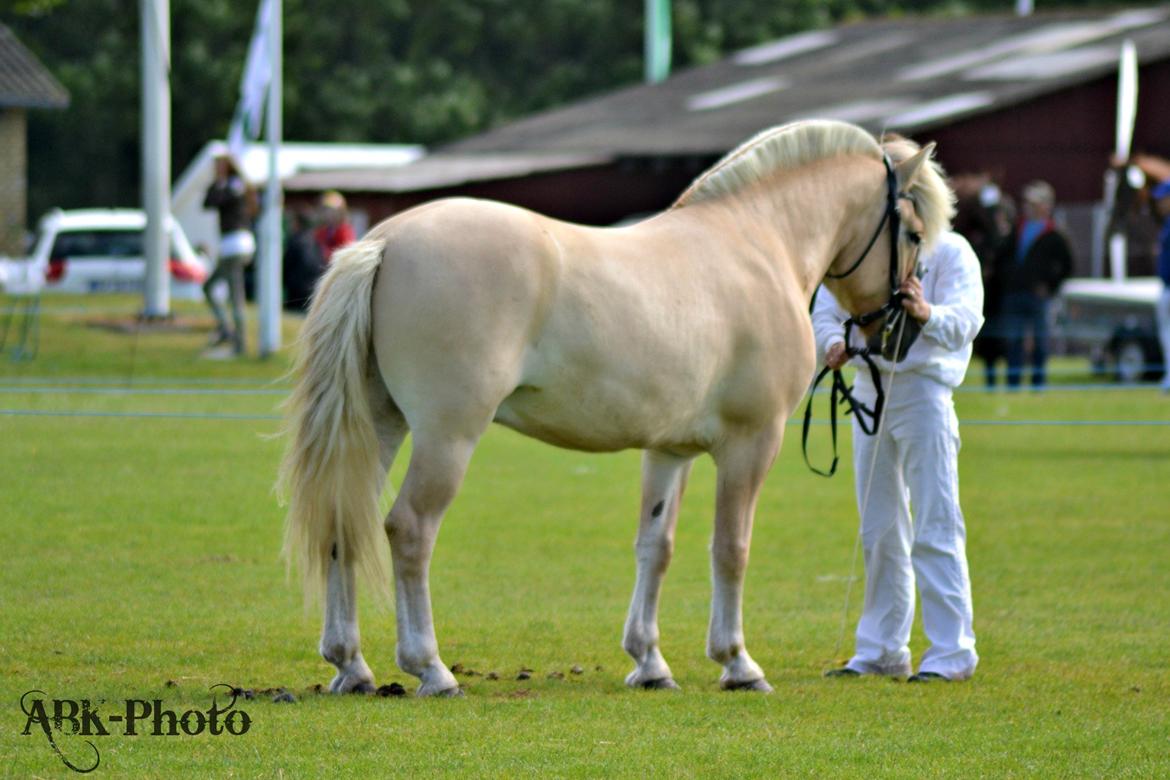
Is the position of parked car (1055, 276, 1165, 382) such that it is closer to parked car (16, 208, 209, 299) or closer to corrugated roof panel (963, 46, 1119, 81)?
corrugated roof panel (963, 46, 1119, 81)

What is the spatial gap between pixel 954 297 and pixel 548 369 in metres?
2.10

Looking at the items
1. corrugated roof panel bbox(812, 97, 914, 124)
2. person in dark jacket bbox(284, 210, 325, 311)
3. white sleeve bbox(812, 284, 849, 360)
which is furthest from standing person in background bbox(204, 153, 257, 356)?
white sleeve bbox(812, 284, 849, 360)

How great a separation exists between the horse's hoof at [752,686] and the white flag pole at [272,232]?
16.4 meters

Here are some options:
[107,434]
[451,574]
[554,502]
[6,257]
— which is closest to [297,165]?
[6,257]

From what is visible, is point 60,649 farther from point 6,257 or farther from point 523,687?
point 6,257

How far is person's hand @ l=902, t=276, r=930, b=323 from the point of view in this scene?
775 cm

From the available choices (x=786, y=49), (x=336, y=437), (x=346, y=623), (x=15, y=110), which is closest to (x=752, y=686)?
(x=346, y=623)

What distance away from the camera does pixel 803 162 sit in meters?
8.04

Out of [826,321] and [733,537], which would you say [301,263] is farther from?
[733,537]

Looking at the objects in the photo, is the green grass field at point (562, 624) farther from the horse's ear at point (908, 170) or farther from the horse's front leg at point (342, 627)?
the horse's ear at point (908, 170)

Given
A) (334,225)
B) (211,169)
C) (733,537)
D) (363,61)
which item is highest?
(363,61)

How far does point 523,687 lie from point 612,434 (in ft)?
3.73

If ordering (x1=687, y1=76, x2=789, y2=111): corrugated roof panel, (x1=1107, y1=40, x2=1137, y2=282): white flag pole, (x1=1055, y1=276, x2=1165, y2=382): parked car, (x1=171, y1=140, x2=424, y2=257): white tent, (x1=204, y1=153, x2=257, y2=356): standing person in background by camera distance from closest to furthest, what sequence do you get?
(x1=204, y1=153, x2=257, y2=356): standing person in background
(x1=1055, y1=276, x2=1165, y2=382): parked car
(x1=1107, y1=40, x2=1137, y2=282): white flag pole
(x1=687, y1=76, x2=789, y2=111): corrugated roof panel
(x1=171, y1=140, x2=424, y2=257): white tent

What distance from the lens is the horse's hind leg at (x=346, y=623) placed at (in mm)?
7012
